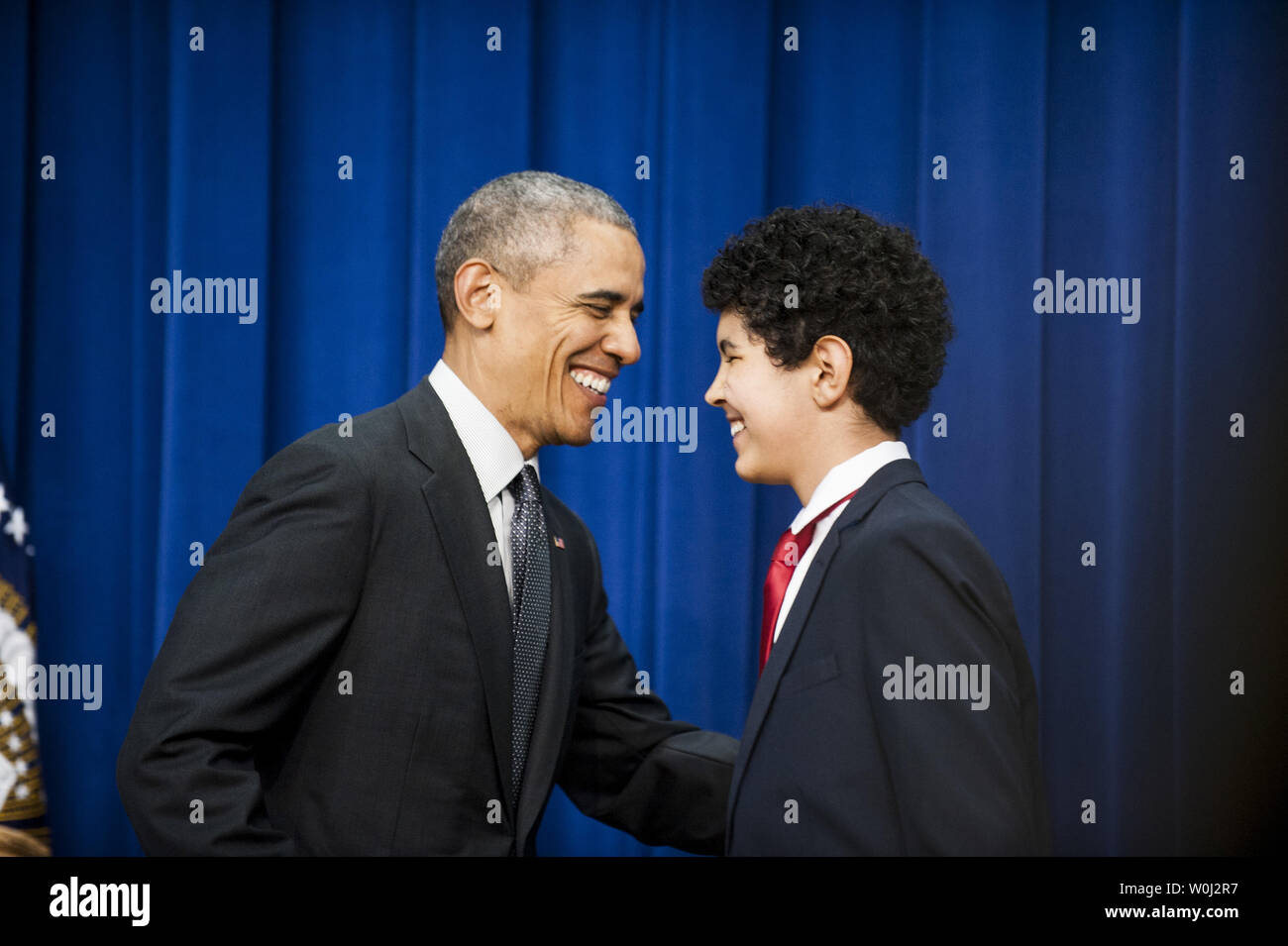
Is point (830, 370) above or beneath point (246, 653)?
above

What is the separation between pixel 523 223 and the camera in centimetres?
156

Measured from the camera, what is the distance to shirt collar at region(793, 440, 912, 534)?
4.36 feet

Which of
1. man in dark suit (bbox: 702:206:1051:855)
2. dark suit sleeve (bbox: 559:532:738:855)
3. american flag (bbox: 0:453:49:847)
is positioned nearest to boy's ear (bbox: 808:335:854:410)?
man in dark suit (bbox: 702:206:1051:855)

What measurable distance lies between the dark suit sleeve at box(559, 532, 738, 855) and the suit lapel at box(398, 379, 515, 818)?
360 millimetres

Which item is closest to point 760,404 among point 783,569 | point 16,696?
point 783,569

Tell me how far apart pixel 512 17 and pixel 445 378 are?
3.56ft

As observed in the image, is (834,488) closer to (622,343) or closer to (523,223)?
(622,343)

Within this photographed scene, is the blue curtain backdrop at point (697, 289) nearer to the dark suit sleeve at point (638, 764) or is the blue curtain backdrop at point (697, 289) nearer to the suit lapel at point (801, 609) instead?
the dark suit sleeve at point (638, 764)

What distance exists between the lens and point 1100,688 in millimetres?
2252

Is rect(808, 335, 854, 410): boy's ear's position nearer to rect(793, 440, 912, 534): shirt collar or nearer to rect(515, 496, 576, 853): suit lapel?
rect(793, 440, 912, 534): shirt collar

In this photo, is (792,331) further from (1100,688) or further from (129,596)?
A: (129,596)

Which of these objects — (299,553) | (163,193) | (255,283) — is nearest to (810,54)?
(255,283)

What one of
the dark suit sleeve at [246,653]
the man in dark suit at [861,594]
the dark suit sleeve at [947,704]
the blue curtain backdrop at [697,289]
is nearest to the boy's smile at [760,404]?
the man in dark suit at [861,594]

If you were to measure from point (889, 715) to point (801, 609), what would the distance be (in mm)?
175
